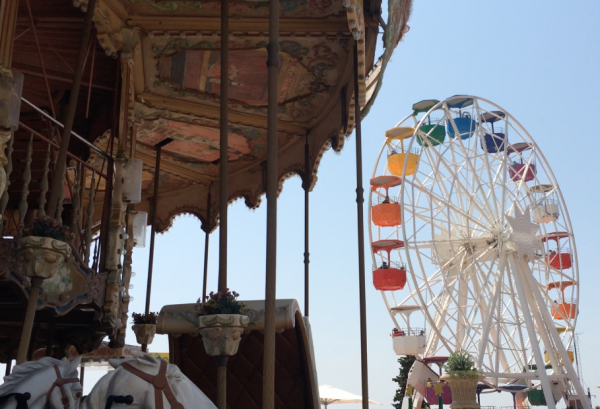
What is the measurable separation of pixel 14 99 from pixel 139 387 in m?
3.17

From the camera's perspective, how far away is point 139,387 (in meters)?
3.49

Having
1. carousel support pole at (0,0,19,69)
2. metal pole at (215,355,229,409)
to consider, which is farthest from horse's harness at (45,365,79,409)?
carousel support pole at (0,0,19,69)

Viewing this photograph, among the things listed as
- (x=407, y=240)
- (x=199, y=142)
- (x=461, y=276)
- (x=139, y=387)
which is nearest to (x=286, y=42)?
(x=199, y=142)

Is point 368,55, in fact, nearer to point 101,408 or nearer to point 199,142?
point 199,142

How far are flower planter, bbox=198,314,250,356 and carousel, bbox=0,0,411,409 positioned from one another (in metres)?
0.02

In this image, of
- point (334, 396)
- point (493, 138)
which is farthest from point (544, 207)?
point (334, 396)

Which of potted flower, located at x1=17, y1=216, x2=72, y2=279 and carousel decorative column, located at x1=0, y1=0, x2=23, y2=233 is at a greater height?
carousel decorative column, located at x1=0, y1=0, x2=23, y2=233

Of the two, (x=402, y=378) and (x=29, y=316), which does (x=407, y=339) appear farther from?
(x=29, y=316)

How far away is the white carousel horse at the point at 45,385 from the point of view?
341 centimetres

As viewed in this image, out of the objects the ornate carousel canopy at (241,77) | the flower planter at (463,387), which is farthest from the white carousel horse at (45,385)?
the flower planter at (463,387)

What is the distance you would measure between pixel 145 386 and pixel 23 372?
2.03 feet

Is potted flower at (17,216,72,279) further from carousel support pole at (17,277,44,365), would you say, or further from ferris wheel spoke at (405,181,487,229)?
ferris wheel spoke at (405,181,487,229)

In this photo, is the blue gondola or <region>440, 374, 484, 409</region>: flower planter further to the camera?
the blue gondola

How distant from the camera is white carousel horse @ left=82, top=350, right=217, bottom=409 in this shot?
3.46m
